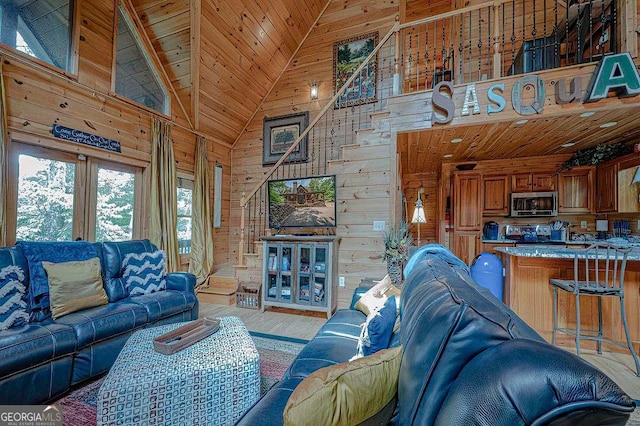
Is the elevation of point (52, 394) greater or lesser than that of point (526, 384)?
lesser

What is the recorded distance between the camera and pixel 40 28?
2.86m

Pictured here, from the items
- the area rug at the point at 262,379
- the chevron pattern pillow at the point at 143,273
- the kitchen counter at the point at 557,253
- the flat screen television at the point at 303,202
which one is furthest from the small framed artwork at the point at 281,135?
the kitchen counter at the point at 557,253

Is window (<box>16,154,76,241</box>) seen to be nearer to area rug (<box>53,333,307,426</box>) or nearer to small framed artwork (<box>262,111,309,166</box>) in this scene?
area rug (<box>53,333,307,426</box>)

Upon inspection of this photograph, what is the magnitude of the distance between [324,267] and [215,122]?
3456mm

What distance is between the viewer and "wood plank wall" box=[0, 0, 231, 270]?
2.65 m

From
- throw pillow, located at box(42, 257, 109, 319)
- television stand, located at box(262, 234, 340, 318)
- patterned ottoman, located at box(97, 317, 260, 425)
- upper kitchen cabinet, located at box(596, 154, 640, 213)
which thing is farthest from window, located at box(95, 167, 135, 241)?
upper kitchen cabinet, located at box(596, 154, 640, 213)

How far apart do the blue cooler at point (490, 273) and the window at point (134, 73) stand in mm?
5469

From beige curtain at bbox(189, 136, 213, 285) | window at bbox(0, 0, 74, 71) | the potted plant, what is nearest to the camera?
the potted plant

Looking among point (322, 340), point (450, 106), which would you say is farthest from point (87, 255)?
point (450, 106)

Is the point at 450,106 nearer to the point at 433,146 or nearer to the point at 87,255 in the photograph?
the point at 433,146

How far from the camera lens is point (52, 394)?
70.0 inches

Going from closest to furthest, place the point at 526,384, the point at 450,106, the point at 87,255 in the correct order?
1. the point at 526,384
2. the point at 87,255
3. the point at 450,106

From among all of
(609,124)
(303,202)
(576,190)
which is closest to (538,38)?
(609,124)

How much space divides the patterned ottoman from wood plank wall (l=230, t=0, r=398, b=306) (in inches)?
89.0
